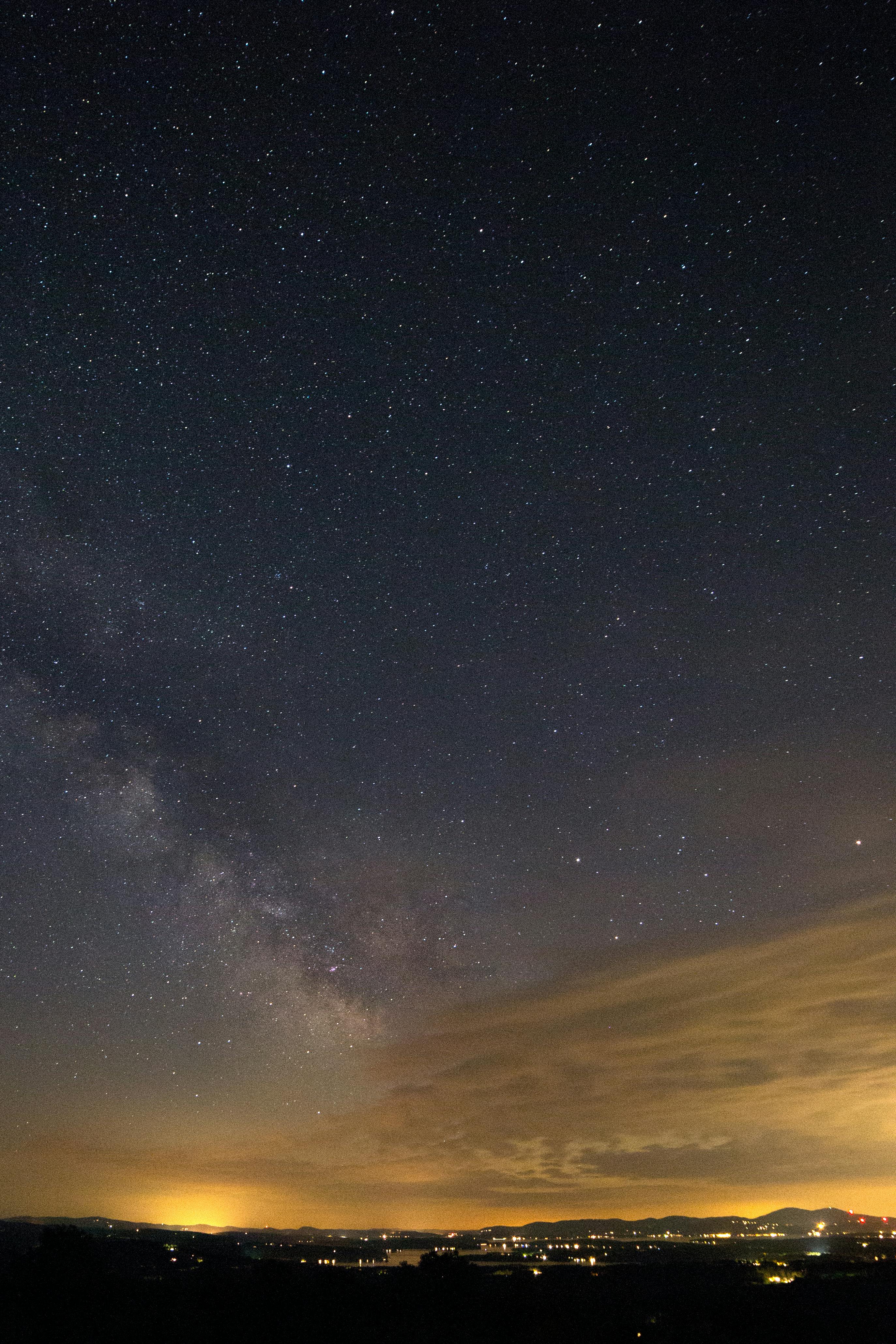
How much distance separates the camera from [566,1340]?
46406 millimetres

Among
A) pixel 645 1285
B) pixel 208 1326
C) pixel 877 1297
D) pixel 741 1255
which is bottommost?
pixel 741 1255

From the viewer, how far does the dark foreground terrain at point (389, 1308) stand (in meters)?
40.4

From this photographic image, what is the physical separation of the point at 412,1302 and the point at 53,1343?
23.2m

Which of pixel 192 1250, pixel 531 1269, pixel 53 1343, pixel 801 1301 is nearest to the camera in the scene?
pixel 53 1343

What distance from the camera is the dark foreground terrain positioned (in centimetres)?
4038

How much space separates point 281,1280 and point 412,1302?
8524 millimetres

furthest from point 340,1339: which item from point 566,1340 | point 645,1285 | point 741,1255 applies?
point 741,1255

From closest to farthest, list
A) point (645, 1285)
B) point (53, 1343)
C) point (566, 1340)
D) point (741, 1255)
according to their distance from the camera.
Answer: point (53, 1343) → point (566, 1340) → point (645, 1285) → point (741, 1255)

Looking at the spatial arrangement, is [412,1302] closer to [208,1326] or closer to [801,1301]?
[208,1326]

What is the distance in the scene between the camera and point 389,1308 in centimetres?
5106

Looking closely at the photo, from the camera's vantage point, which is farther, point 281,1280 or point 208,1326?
point 281,1280

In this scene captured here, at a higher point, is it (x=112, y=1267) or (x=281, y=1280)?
(x=281, y=1280)

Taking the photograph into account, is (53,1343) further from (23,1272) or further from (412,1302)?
(412,1302)

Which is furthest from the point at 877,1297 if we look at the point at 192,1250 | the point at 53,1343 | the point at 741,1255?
A: the point at 192,1250
